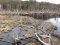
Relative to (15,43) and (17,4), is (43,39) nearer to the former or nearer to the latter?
(15,43)

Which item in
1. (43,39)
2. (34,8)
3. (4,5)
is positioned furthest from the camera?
(34,8)

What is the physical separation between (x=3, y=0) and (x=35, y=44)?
4863 inches

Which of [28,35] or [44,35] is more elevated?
[44,35]

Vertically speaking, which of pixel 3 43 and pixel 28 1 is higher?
pixel 28 1

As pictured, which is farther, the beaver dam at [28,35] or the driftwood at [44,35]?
the beaver dam at [28,35]

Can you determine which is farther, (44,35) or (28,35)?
(28,35)

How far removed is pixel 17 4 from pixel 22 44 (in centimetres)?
11072

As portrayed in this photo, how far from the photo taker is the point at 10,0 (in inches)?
5600

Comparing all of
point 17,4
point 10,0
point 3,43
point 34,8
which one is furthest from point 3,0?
point 3,43

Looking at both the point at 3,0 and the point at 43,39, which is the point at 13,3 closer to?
the point at 3,0

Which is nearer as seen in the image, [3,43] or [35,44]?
[35,44]

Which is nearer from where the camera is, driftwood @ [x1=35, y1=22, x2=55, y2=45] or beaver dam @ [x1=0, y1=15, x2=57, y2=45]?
driftwood @ [x1=35, y1=22, x2=55, y2=45]

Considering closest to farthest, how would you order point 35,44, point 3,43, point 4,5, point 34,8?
point 35,44
point 3,43
point 4,5
point 34,8

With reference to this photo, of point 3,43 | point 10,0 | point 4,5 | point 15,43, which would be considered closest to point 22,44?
point 15,43
